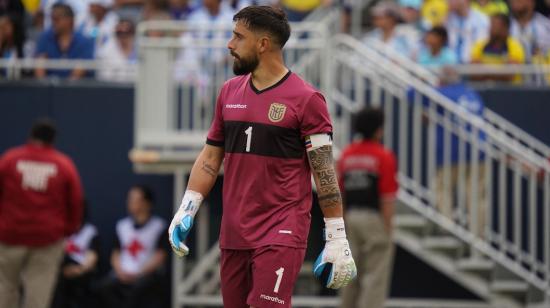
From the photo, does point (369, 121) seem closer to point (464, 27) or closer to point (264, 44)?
point (464, 27)

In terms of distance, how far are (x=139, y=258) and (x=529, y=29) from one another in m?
5.44

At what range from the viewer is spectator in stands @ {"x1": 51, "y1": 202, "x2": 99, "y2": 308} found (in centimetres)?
1415

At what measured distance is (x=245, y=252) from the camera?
7.27 m

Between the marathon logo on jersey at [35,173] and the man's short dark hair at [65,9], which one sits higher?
the man's short dark hair at [65,9]

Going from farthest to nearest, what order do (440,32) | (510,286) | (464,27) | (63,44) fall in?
(464,27) < (63,44) < (440,32) < (510,286)

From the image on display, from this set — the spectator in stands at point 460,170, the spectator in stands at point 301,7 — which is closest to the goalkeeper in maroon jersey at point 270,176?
the spectator in stands at point 460,170

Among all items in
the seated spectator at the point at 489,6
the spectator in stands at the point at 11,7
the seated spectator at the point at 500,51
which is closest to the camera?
the seated spectator at the point at 500,51

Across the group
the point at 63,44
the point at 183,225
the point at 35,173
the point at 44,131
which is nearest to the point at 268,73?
the point at 183,225

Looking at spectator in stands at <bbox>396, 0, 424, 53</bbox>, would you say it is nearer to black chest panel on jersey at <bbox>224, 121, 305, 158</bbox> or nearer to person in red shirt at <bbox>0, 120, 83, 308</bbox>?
person in red shirt at <bbox>0, 120, 83, 308</bbox>

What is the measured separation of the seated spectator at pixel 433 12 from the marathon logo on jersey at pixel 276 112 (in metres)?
9.03

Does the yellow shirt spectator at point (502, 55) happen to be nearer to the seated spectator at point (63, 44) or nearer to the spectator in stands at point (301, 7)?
the spectator in stands at point (301, 7)

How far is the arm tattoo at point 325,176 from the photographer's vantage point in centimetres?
726

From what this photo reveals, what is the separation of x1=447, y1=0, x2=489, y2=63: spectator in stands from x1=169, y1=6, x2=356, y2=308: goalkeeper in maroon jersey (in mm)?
8301

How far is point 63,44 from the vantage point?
1528cm
